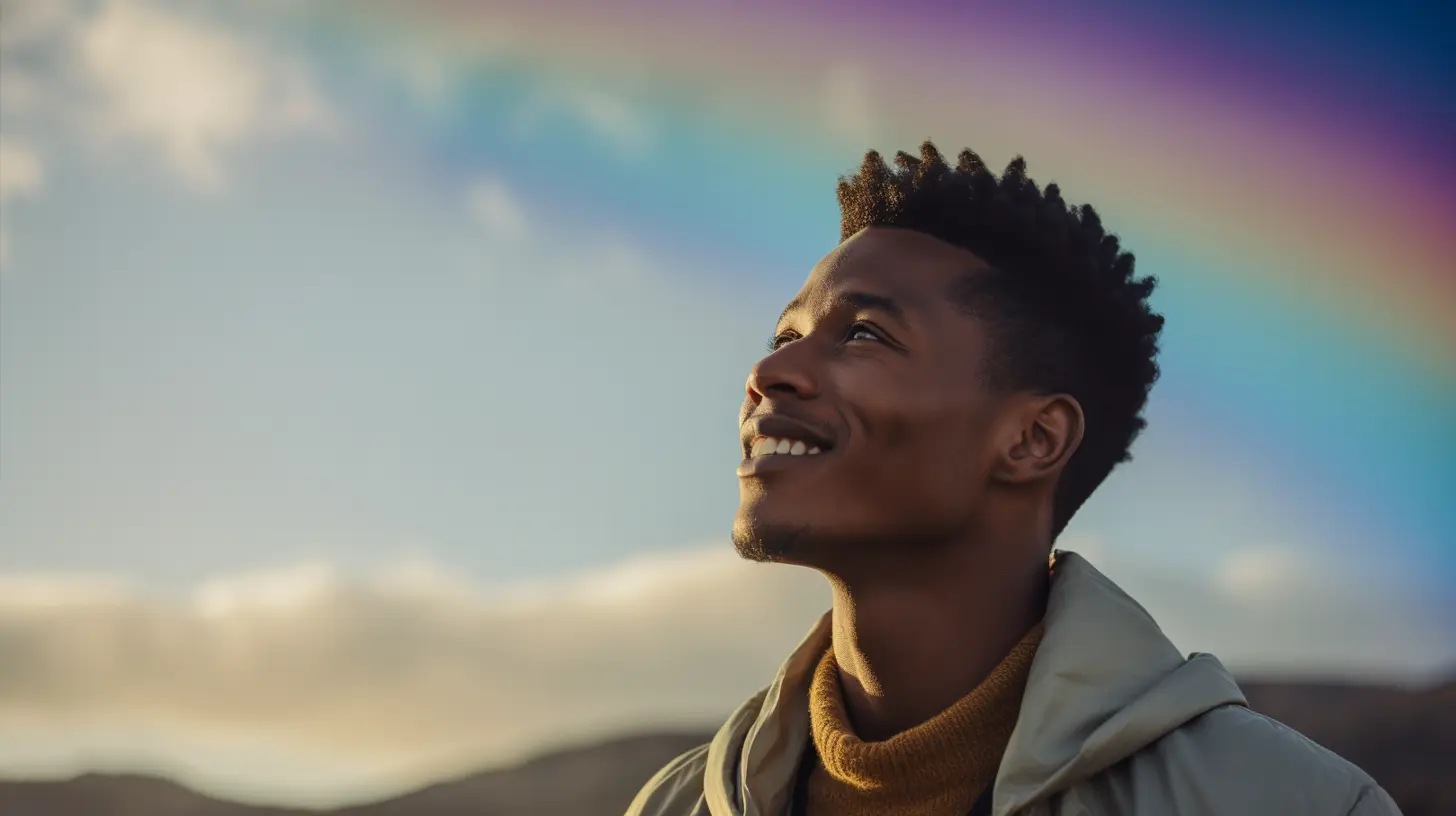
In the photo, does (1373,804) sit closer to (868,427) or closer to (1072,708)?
(1072,708)

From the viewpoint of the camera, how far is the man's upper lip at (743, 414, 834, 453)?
11.4 ft

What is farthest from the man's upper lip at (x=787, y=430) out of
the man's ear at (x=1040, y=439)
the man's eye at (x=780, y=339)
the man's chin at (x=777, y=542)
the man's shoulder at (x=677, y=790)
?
the man's shoulder at (x=677, y=790)

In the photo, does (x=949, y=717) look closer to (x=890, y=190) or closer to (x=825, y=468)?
(x=825, y=468)

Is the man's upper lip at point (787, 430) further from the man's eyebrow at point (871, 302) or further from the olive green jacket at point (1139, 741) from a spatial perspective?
the olive green jacket at point (1139, 741)

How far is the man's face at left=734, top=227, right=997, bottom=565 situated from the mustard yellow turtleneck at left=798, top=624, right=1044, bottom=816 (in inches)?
16.1

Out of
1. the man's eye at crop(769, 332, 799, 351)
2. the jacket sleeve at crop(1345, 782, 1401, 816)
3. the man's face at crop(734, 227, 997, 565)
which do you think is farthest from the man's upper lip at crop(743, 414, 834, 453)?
the jacket sleeve at crop(1345, 782, 1401, 816)

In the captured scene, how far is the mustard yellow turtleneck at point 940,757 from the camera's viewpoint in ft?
10.8

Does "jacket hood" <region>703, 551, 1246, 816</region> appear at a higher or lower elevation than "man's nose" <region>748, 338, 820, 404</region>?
lower

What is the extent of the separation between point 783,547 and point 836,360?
544mm

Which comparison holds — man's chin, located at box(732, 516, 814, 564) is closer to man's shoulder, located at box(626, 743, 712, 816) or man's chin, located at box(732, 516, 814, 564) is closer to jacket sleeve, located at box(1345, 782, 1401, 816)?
man's shoulder, located at box(626, 743, 712, 816)

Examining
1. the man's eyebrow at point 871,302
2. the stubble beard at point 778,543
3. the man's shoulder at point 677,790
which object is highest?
the man's eyebrow at point 871,302

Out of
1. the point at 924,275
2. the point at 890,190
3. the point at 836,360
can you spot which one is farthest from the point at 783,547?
the point at 890,190

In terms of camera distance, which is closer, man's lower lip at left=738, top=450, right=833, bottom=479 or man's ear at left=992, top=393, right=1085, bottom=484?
man's lower lip at left=738, top=450, right=833, bottom=479

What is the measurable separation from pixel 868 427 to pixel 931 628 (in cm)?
57
